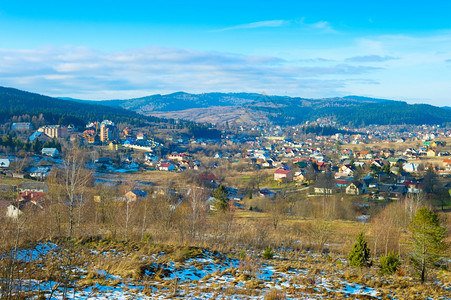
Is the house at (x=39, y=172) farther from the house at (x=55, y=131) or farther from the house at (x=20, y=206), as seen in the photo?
the house at (x=55, y=131)

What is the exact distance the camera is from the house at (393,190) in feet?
160

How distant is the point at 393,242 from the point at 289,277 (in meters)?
11.5

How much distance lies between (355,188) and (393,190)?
4.75 m

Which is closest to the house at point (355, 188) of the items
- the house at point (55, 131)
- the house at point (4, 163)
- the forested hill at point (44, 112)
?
the house at point (4, 163)

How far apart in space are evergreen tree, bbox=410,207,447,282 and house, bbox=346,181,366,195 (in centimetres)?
3898

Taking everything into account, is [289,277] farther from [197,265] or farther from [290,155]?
[290,155]

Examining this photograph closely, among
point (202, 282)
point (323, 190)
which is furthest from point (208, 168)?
point (202, 282)

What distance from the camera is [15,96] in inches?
6078

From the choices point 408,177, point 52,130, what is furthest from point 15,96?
point 408,177

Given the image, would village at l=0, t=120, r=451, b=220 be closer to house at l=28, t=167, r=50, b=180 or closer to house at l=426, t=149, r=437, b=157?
house at l=28, t=167, r=50, b=180

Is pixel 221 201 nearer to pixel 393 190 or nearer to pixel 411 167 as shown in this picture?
pixel 393 190

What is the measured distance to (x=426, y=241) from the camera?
42.8 ft

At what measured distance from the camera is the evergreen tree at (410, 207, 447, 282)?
12961mm

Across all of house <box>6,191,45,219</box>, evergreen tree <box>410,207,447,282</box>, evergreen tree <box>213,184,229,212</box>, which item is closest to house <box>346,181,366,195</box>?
evergreen tree <box>213,184,229,212</box>
